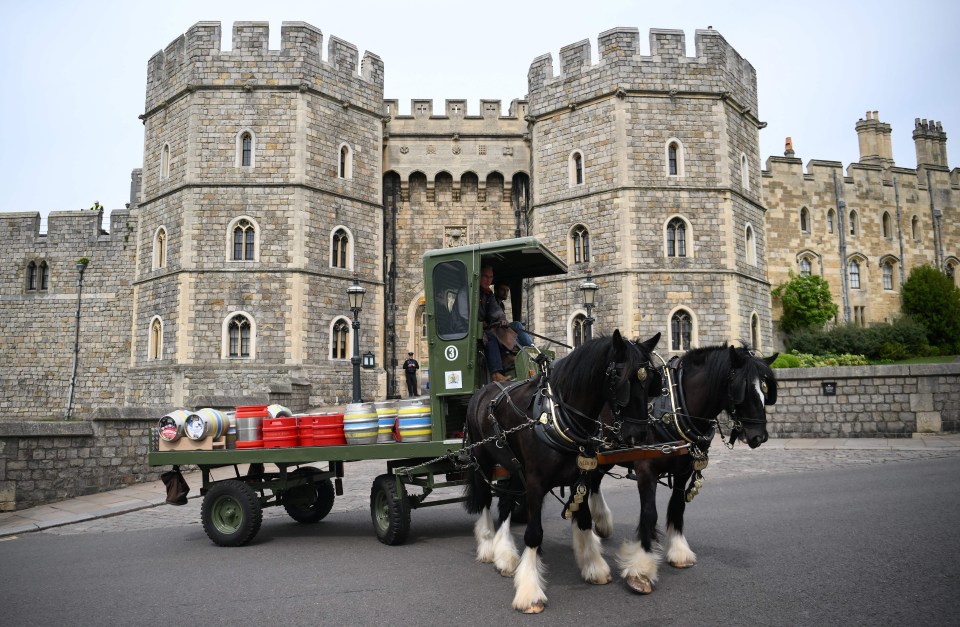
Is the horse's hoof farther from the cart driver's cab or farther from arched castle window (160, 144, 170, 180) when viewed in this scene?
arched castle window (160, 144, 170, 180)

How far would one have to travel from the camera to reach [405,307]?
2570cm

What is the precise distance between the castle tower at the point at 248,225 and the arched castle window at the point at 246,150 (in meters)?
0.04

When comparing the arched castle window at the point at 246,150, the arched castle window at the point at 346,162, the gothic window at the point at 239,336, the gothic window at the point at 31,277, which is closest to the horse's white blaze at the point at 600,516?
the gothic window at the point at 239,336

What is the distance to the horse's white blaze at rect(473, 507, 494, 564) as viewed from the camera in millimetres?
6086

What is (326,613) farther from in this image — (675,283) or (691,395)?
(675,283)

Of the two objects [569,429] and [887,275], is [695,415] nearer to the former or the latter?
[569,429]

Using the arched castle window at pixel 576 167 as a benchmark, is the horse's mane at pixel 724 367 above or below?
below

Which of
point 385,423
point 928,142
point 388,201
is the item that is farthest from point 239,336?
point 928,142

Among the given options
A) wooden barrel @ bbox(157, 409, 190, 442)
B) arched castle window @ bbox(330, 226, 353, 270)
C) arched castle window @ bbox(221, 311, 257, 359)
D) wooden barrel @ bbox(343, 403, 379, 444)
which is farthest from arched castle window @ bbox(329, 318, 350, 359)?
wooden barrel @ bbox(343, 403, 379, 444)

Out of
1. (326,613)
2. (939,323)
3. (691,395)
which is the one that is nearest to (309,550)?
(326,613)

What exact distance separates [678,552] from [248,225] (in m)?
19.4

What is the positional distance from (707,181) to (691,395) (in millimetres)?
18444

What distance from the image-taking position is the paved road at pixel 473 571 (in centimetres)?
460

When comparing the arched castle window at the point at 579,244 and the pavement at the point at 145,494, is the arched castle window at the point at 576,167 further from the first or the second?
the pavement at the point at 145,494
